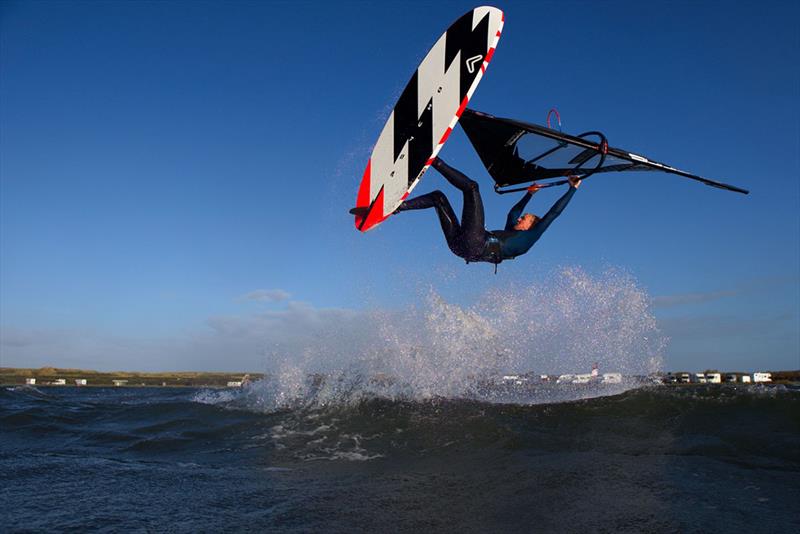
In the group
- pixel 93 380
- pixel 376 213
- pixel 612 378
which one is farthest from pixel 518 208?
pixel 93 380

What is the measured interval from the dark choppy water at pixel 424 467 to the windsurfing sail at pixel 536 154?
3048mm

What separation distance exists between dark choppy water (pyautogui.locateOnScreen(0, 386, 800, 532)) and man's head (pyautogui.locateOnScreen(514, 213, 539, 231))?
7.93ft

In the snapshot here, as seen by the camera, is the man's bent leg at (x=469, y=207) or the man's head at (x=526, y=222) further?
the man's head at (x=526, y=222)

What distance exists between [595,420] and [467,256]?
9.35 ft

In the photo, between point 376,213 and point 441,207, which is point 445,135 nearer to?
point 441,207

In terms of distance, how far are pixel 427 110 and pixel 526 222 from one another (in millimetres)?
1779

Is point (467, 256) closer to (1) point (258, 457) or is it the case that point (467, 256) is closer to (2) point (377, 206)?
(2) point (377, 206)

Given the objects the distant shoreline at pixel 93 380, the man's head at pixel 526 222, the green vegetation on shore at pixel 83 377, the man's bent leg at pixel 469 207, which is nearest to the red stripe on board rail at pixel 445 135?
the man's bent leg at pixel 469 207

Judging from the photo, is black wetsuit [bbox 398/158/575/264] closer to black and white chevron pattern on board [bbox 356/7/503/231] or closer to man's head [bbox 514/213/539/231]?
man's head [bbox 514/213/539/231]

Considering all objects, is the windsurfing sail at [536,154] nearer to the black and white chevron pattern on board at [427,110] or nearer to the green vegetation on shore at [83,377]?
the black and white chevron pattern on board at [427,110]

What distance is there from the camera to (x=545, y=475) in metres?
4.71

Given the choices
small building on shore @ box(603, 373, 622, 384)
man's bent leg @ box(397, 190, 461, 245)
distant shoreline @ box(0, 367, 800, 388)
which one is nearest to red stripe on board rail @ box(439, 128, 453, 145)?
man's bent leg @ box(397, 190, 461, 245)

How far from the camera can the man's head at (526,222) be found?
20.8ft

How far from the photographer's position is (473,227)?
595 cm
